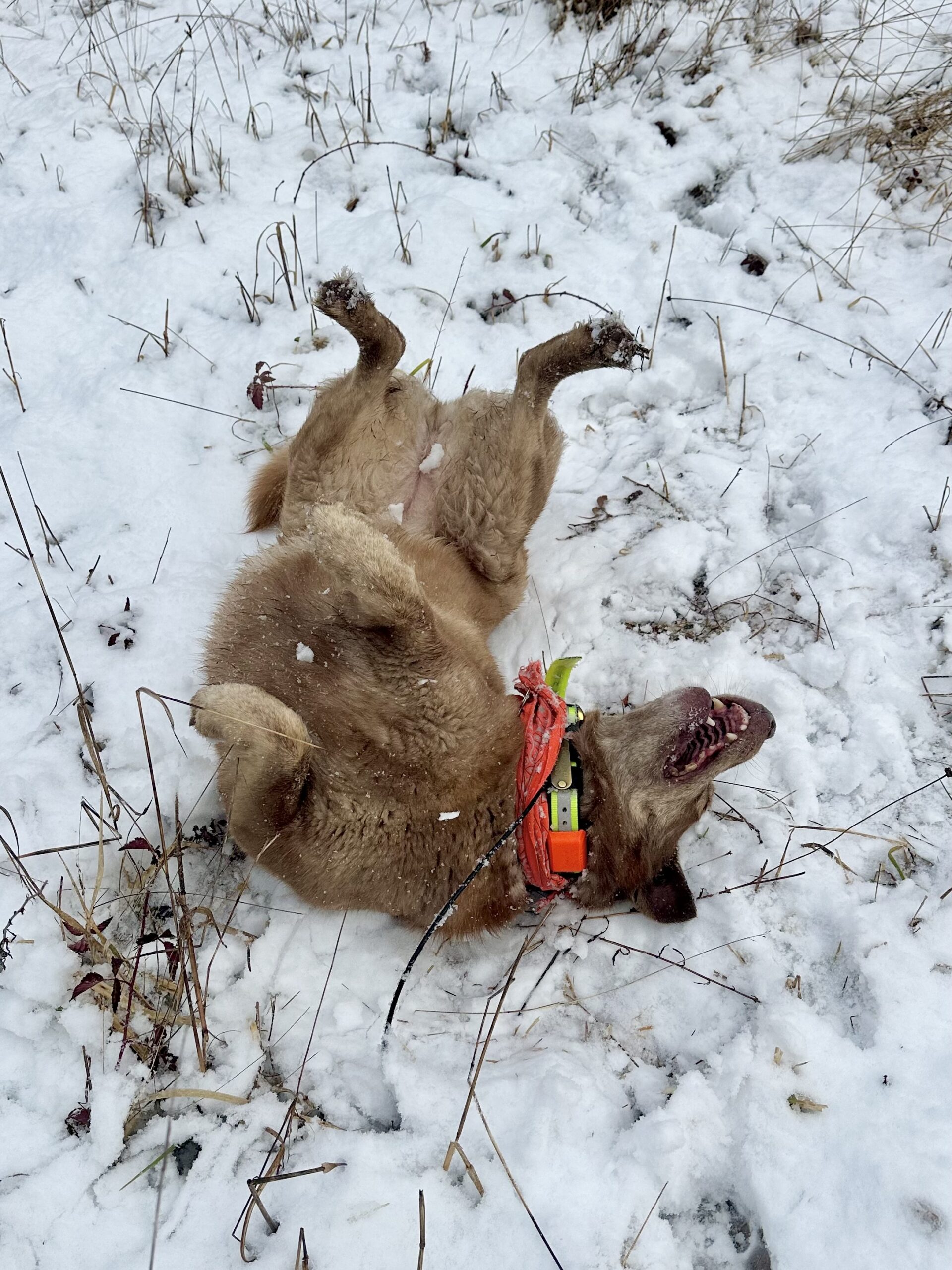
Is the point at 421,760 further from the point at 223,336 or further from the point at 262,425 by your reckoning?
the point at 223,336

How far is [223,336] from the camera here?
13.5ft

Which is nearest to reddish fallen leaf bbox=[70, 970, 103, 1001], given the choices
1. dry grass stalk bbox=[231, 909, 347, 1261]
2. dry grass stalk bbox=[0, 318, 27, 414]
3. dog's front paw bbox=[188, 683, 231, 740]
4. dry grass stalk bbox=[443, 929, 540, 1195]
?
dry grass stalk bbox=[231, 909, 347, 1261]

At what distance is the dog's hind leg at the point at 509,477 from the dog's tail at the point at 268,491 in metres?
0.74

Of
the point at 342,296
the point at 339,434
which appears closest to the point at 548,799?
the point at 339,434

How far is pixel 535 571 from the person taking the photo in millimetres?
3740

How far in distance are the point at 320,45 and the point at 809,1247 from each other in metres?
6.48

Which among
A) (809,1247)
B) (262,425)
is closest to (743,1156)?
(809,1247)

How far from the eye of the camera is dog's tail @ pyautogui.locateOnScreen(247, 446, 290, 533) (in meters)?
3.54

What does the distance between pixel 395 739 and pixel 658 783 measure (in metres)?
0.96

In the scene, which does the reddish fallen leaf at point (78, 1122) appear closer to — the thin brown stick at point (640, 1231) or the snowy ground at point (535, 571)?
the snowy ground at point (535, 571)

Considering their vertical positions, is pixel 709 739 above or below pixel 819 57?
below

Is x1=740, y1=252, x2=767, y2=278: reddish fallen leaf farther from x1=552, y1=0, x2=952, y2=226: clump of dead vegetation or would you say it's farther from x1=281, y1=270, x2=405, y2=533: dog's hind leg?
x1=281, y1=270, x2=405, y2=533: dog's hind leg

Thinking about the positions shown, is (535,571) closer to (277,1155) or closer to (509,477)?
(509,477)

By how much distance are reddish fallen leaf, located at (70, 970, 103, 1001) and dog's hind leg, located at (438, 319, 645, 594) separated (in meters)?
2.08
